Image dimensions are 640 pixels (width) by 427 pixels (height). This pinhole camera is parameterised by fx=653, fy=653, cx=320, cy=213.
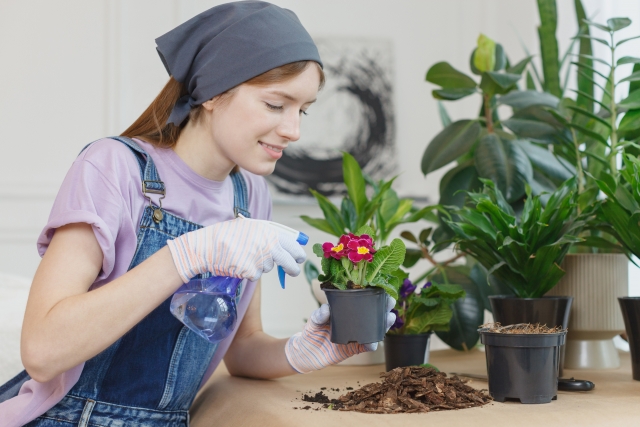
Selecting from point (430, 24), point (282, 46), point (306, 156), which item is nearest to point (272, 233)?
point (282, 46)

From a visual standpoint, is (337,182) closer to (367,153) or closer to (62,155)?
(367,153)

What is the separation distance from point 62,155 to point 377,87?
1409 mm

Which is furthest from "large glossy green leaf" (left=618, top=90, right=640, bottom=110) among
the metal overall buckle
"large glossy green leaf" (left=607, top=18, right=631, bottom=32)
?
the metal overall buckle

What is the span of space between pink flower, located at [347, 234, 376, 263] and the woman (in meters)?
0.10

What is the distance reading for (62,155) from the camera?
2.73 metres

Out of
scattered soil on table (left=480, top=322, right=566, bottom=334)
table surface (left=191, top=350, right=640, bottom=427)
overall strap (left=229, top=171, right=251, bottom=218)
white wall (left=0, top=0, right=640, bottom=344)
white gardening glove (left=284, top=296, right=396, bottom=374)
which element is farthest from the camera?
white wall (left=0, top=0, right=640, bottom=344)

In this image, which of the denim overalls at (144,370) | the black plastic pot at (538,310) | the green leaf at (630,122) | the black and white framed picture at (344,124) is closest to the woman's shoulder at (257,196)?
the denim overalls at (144,370)

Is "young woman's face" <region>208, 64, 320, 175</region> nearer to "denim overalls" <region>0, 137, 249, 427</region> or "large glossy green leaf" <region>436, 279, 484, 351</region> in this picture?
"denim overalls" <region>0, 137, 249, 427</region>

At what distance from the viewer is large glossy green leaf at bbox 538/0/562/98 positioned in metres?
1.74

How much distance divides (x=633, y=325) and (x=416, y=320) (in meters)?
0.41

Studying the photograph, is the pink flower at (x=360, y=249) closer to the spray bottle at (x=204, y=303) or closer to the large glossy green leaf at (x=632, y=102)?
the spray bottle at (x=204, y=303)

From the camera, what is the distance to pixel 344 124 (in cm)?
294

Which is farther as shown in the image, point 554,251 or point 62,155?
point 62,155

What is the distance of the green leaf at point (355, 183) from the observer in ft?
5.08
